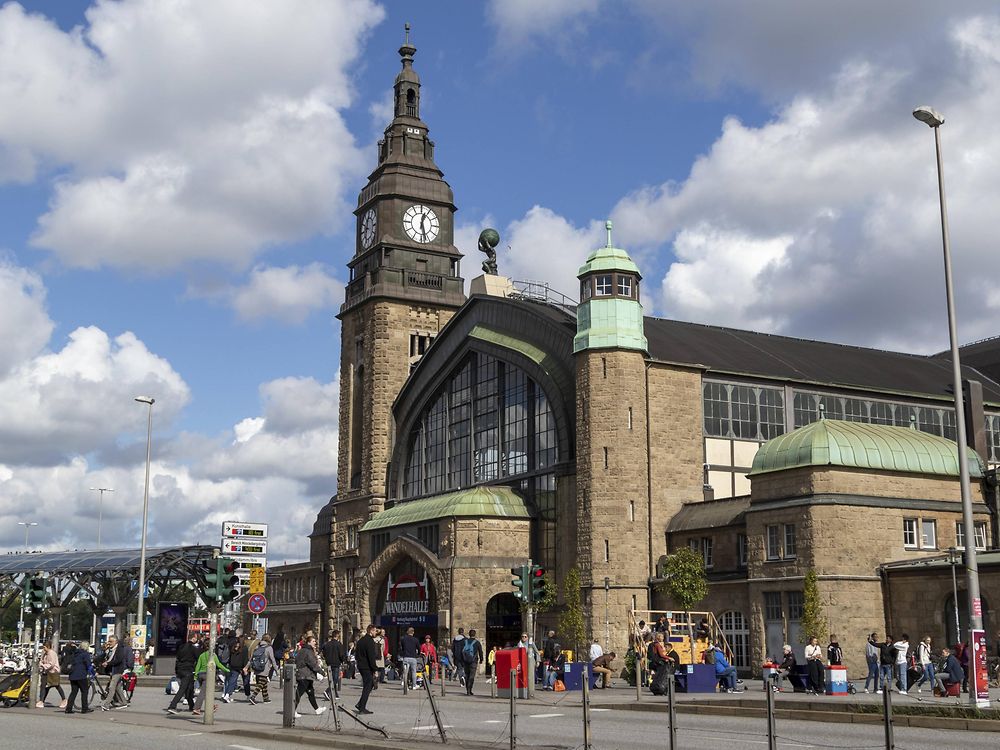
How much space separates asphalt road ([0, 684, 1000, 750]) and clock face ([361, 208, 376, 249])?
50.9 m

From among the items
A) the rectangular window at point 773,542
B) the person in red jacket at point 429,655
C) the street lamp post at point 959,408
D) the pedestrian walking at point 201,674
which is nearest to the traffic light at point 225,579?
the pedestrian walking at point 201,674

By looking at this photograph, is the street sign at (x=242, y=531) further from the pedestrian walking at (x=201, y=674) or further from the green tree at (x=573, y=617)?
the green tree at (x=573, y=617)

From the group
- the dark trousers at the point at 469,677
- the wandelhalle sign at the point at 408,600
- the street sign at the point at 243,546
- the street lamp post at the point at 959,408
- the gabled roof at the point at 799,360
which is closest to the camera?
the street lamp post at the point at 959,408

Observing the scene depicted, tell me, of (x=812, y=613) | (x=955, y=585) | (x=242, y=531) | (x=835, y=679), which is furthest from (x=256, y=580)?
(x=955, y=585)

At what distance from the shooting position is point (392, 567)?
63.7 metres

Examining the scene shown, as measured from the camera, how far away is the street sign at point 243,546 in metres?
29.2

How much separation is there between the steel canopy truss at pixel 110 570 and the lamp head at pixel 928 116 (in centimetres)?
5093

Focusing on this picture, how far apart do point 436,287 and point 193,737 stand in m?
58.0

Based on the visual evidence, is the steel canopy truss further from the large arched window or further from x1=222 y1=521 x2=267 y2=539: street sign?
x1=222 y1=521 x2=267 y2=539: street sign

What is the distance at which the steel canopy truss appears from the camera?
72062mm

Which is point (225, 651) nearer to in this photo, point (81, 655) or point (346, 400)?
point (81, 655)

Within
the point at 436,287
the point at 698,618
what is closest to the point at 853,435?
the point at 698,618

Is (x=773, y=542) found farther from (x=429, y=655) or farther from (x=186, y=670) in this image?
(x=186, y=670)

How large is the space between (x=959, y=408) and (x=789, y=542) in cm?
2067
